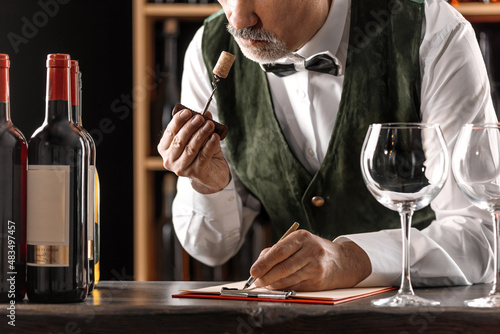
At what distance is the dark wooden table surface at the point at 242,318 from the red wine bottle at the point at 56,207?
3cm

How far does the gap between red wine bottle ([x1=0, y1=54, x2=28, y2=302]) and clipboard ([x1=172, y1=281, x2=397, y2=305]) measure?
20cm

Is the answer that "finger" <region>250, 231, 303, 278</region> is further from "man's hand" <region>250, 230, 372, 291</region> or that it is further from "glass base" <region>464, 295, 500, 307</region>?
"glass base" <region>464, 295, 500, 307</region>

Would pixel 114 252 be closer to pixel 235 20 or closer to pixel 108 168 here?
pixel 108 168

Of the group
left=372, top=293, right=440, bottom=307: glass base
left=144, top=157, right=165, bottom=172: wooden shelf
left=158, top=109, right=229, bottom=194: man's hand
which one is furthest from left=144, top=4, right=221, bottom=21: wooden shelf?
left=372, top=293, right=440, bottom=307: glass base

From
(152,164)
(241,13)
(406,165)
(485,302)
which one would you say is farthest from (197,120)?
(152,164)

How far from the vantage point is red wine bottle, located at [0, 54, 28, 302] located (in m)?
0.87

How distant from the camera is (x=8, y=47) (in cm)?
238

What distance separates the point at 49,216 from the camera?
2.77 feet

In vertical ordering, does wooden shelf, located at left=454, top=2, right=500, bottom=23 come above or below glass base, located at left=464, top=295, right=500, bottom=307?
above

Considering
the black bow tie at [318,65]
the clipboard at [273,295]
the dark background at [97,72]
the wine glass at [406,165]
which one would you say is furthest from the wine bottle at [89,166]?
the dark background at [97,72]

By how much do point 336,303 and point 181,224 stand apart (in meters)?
0.85

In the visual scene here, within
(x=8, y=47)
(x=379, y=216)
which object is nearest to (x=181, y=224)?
(x=379, y=216)

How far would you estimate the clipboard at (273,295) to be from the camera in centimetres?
86

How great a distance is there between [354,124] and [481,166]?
2.39 ft
